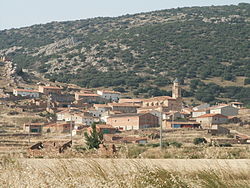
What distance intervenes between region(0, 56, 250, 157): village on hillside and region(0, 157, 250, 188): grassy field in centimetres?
4862

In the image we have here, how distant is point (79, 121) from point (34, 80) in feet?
165

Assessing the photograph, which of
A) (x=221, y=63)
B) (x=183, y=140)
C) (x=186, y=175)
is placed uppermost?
(x=221, y=63)

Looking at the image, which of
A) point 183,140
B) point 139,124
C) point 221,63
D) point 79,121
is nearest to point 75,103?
point 79,121

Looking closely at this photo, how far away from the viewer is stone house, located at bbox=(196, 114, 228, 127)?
294 feet

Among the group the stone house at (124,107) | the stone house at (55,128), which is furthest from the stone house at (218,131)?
the stone house at (124,107)

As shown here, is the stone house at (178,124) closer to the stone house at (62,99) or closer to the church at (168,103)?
the church at (168,103)

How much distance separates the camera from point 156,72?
555 feet

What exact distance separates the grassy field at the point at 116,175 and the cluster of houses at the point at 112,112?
6089 cm

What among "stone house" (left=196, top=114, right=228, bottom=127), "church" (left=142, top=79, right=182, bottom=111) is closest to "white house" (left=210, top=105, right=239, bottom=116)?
"stone house" (left=196, top=114, right=228, bottom=127)

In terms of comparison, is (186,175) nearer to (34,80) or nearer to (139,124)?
(139,124)

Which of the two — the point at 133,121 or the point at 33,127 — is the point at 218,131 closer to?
the point at 133,121

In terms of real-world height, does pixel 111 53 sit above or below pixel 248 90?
above

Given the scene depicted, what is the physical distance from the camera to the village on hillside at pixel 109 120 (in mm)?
70875

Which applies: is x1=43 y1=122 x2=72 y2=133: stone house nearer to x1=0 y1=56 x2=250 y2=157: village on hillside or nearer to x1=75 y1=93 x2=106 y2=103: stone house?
x1=0 y1=56 x2=250 y2=157: village on hillside
